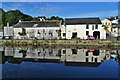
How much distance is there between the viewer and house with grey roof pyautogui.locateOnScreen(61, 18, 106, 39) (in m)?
35.9

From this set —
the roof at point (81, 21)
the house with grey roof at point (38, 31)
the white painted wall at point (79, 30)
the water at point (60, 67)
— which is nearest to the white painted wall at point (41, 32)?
the house with grey roof at point (38, 31)

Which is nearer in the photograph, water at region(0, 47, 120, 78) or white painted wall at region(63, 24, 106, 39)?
water at region(0, 47, 120, 78)

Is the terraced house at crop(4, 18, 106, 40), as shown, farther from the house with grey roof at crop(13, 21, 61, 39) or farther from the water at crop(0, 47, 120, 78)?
the water at crop(0, 47, 120, 78)

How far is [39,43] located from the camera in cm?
3106

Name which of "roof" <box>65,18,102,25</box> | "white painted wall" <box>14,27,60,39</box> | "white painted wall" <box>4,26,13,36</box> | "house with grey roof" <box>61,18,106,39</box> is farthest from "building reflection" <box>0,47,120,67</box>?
"white painted wall" <box>4,26,13,36</box>

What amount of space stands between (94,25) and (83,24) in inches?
62.5

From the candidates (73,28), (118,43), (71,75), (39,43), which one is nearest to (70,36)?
(73,28)

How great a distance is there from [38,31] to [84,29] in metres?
6.83

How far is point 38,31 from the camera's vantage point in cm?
3716

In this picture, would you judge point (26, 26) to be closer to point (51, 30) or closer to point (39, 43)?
point (51, 30)

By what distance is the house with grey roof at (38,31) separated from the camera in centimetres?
3656

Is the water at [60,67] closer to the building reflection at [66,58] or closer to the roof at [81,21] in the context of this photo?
the building reflection at [66,58]

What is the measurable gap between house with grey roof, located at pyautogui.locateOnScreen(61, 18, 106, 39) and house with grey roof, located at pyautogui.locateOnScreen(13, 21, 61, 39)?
132cm

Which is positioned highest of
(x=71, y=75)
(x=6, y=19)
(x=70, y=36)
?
(x=6, y=19)
